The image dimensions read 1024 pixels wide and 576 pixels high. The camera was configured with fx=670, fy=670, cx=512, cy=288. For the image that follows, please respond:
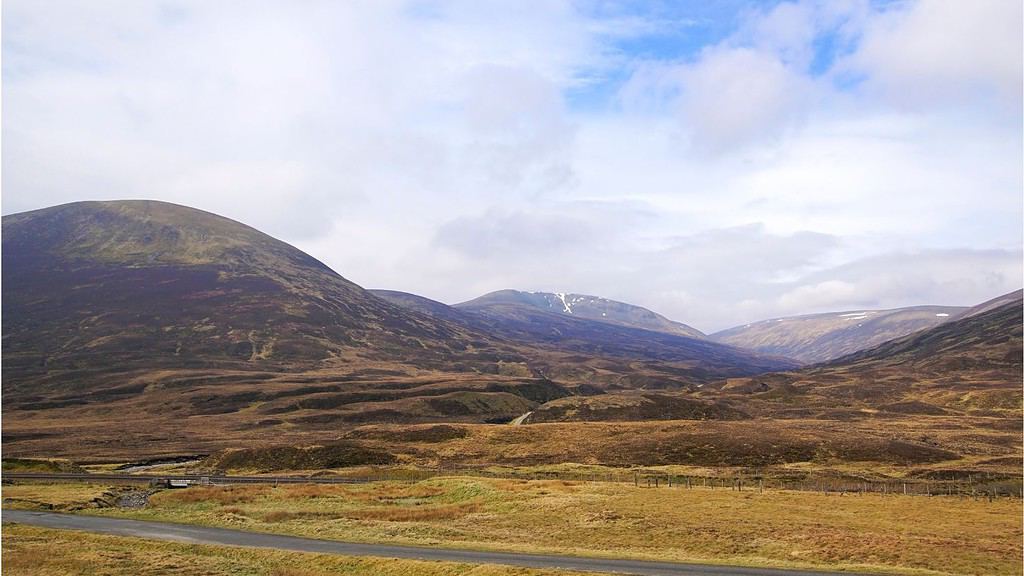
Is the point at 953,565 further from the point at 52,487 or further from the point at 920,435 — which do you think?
the point at 920,435

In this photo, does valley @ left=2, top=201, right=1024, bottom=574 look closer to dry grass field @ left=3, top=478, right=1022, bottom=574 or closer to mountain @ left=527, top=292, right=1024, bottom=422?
dry grass field @ left=3, top=478, right=1022, bottom=574

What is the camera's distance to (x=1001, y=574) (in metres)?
33.8

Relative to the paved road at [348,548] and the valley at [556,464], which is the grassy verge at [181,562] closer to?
the valley at [556,464]

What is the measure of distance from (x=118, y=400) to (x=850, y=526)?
18211 cm

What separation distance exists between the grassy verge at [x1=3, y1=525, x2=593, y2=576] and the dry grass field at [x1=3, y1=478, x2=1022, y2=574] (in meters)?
6.53

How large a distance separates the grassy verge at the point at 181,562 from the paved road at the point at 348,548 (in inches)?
79.6

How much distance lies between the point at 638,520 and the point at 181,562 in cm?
2943

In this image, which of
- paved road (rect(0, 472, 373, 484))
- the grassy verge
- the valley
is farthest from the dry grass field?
paved road (rect(0, 472, 373, 484))

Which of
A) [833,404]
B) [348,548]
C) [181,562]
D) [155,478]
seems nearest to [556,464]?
[155,478]

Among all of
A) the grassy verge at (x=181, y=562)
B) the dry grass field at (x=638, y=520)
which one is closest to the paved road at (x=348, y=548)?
the dry grass field at (x=638, y=520)

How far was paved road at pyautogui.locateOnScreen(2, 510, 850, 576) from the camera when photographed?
34375 millimetres

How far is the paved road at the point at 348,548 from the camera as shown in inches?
1353

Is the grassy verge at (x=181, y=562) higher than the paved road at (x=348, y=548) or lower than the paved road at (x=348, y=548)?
higher

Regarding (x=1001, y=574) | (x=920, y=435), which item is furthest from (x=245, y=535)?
(x=920, y=435)
